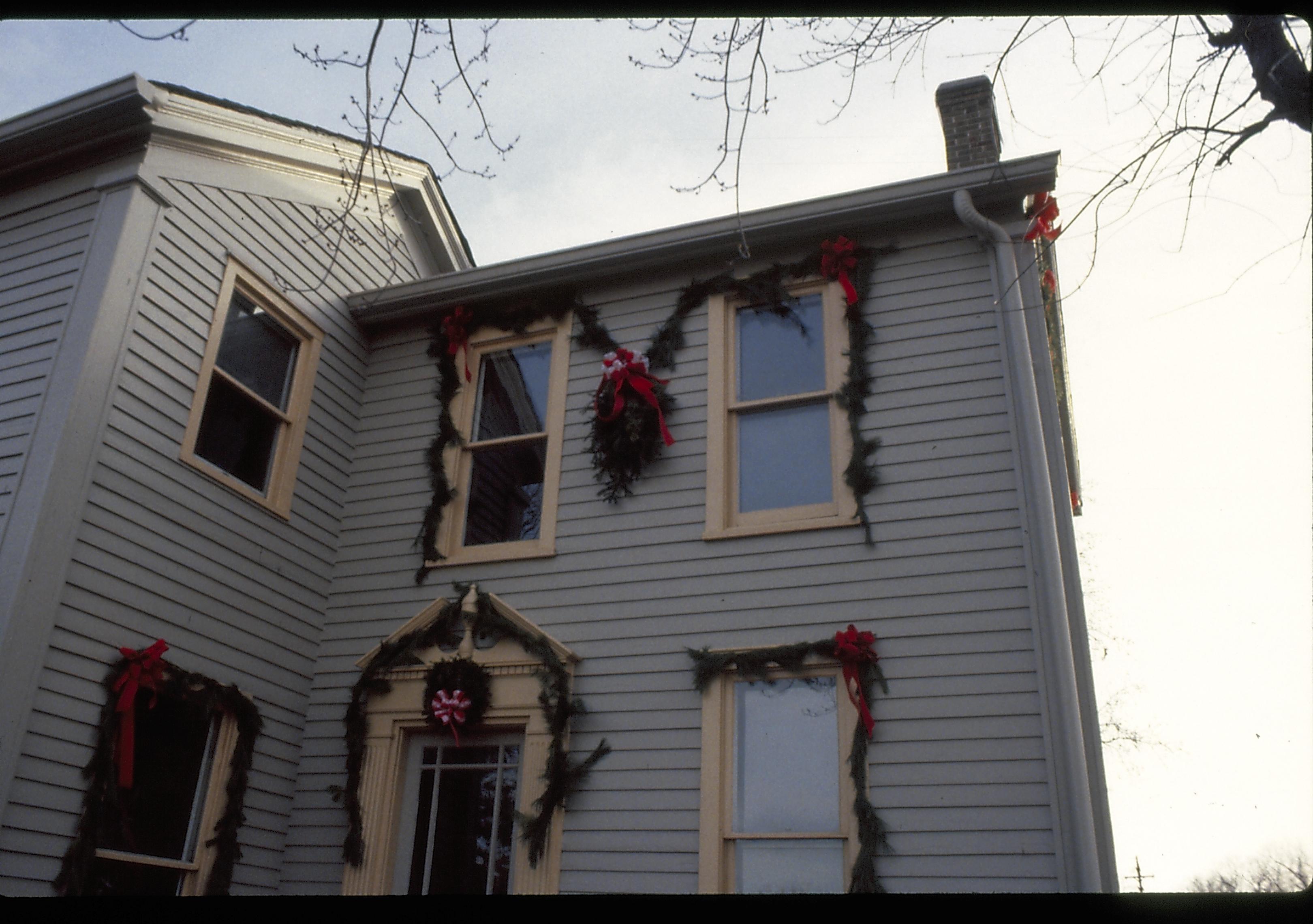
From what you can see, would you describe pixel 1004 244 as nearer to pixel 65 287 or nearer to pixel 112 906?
pixel 65 287

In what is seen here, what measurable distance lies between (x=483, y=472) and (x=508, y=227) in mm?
2717

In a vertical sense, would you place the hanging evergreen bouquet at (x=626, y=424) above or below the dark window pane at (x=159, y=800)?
above

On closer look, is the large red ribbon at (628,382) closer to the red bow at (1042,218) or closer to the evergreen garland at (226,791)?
the red bow at (1042,218)

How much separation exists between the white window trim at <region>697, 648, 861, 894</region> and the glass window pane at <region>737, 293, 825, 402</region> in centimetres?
175

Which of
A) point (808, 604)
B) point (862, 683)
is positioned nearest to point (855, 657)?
point (862, 683)

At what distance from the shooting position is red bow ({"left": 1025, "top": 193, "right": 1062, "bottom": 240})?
19.7 feet

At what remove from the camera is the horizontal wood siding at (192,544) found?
5.02 meters

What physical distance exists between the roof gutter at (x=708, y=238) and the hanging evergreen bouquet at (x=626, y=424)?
2.60ft

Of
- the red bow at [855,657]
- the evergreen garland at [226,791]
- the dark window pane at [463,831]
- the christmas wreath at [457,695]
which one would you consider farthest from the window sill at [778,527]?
the evergreen garland at [226,791]

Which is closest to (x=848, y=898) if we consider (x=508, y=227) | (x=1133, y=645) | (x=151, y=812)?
(x=508, y=227)

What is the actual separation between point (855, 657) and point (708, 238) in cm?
295

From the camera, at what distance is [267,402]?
6.73 metres

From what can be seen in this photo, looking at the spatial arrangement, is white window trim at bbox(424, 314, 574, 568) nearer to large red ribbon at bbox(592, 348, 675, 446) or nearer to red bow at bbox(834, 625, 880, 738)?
large red ribbon at bbox(592, 348, 675, 446)

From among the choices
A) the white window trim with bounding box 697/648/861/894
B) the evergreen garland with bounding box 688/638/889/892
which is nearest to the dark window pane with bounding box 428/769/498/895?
the white window trim with bounding box 697/648/861/894
